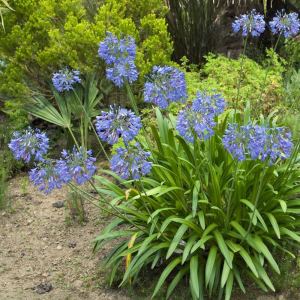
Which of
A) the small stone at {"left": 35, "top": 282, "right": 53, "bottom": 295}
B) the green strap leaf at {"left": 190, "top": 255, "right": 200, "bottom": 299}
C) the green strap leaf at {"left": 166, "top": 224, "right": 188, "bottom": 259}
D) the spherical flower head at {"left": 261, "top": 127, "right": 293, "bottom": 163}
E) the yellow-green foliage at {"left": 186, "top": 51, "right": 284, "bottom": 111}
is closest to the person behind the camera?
the spherical flower head at {"left": 261, "top": 127, "right": 293, "bottom": 163}

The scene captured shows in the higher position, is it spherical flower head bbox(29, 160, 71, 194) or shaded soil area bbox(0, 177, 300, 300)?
spherical flower head bbox(29, 160, 71, 194)

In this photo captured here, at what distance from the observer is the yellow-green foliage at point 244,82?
5723mm

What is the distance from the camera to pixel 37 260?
15.3 ft

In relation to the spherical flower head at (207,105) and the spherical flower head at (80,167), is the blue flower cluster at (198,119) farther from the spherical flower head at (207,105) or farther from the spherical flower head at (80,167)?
the spherical flower head at (80,167)

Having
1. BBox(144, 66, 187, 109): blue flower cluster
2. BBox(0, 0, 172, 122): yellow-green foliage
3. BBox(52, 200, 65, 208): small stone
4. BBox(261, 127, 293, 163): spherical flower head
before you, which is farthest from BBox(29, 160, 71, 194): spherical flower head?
BBox(0, 0, 172, 122): yellow-green foliage

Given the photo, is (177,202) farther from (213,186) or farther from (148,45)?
(148,45)

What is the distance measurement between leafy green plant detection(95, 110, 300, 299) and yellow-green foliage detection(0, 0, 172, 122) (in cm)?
202

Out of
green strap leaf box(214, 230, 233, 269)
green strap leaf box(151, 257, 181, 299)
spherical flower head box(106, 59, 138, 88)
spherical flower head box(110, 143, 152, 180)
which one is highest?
spherical flower head box(106, 59, 138, 88)

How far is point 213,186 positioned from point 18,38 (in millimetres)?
3059

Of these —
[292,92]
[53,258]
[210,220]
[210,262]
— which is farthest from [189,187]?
[292,92]

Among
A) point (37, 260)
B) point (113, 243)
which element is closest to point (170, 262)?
point (113, 243)

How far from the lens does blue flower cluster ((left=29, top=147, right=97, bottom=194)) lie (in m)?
3.35

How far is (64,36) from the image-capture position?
19.4 feet

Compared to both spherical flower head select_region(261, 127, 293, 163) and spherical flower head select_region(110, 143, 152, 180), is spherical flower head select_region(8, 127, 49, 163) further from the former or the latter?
spherical flower head select_region(261, 127, 293, 163)
